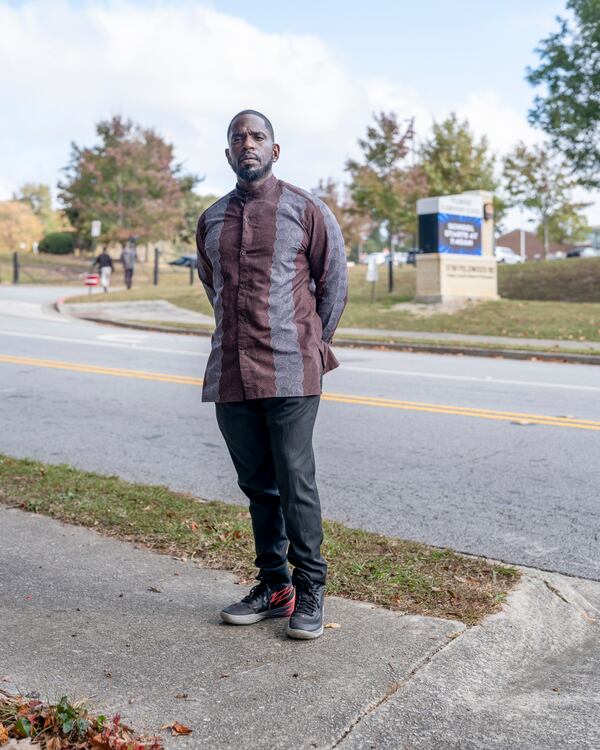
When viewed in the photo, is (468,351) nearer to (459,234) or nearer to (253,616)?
(459,234)

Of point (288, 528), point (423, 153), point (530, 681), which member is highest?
point (423, 153)

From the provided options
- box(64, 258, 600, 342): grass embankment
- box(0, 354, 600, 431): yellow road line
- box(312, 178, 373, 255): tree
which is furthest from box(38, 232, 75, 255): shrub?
box(0, 354, 600, 431): yellow road line

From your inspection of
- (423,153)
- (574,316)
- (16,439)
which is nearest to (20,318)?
(574,316)

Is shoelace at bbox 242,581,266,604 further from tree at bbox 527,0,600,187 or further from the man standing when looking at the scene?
tree at bbox 527,0,600,187

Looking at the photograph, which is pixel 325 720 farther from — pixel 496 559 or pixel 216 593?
pixel 496 559

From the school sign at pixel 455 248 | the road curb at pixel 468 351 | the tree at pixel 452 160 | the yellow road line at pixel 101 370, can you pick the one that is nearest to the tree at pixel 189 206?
the tree at pixel 452 160

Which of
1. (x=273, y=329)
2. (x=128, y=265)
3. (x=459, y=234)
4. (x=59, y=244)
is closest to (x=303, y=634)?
(x=273, y=329)

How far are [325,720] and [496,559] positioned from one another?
225cm

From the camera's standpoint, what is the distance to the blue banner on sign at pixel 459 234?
23.3m

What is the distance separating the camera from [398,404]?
33.5 feet

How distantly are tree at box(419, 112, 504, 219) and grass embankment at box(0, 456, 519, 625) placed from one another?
33669 mm

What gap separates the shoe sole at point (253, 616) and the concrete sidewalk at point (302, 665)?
0.03m

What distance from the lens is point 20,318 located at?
73.9 ft

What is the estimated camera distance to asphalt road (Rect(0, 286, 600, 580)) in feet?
18.8
